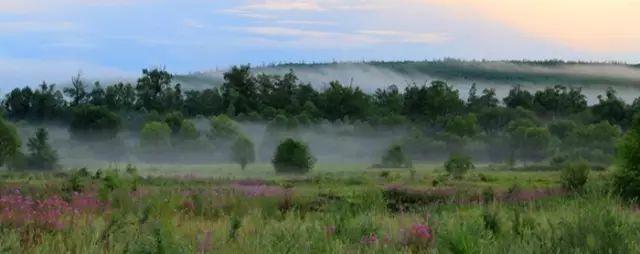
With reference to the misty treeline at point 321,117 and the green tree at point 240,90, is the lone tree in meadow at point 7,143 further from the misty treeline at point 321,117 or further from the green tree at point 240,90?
the green tree at point 240,90

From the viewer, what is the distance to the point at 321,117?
4151 inches

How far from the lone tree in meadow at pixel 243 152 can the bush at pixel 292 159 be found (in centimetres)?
1117

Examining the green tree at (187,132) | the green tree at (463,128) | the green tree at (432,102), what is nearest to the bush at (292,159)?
the green tree at (187,132)

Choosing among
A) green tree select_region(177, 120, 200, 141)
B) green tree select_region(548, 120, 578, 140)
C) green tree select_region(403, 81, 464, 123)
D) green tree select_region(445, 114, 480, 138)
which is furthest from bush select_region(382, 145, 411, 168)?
green tree select_region(403, 81, 464, 123)

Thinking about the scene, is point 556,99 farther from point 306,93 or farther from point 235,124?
point 235,124

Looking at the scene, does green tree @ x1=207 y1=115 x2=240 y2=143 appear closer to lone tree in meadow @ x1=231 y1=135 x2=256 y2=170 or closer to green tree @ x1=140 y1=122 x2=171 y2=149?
green tree @ x1=140 y1=122 x2=171 y2=149

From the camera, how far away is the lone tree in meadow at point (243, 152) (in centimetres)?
6694

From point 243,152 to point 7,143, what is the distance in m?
19.2

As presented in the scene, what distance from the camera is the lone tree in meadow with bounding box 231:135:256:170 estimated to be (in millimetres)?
66938

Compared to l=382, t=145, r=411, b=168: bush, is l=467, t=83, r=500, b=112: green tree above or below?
above

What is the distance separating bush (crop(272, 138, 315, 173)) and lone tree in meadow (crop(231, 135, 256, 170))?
36.7 feet

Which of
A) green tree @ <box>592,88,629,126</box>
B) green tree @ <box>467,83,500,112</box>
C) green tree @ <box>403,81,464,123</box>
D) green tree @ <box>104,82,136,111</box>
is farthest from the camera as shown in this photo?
green tree @ <box>467,83,500,112</box>

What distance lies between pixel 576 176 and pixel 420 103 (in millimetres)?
80474

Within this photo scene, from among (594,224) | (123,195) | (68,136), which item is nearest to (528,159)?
(68,136)
